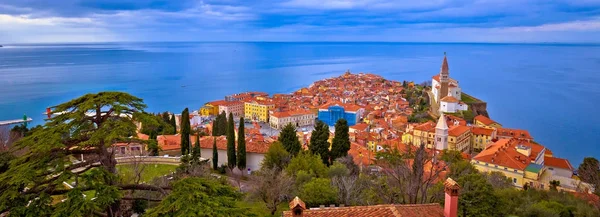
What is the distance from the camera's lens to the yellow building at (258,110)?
56259 mm

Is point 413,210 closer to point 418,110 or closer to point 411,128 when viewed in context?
point 411,128

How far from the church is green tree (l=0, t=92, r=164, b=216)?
4549 cm

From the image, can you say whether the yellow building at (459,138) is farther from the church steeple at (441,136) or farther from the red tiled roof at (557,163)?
the red tiled roof at (557,163)

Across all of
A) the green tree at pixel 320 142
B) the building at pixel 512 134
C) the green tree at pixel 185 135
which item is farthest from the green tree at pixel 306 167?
the building at pixel 512 134

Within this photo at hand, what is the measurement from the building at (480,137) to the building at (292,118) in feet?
71.1

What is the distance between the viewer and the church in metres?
47.3

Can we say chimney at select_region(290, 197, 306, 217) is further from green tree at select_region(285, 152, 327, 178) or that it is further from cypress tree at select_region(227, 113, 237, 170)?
cypress tree at select_region(227, 113, 237, 170)

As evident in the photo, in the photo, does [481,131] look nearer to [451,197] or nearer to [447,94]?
[447,94]

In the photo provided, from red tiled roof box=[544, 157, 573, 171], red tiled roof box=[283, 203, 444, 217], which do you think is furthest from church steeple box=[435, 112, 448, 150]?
red tiled roof box=[283, 203, 444, 217]

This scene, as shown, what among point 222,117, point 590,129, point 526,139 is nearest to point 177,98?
point 222,117

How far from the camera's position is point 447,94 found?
51.6 meters

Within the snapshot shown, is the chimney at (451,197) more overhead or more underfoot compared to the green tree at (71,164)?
more underfoot

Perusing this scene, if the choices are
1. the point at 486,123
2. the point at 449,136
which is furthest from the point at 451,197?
the point at 486,123

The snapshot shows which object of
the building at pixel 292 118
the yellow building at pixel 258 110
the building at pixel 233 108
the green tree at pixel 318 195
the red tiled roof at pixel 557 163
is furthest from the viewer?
the yellow building at pixel 258 110
